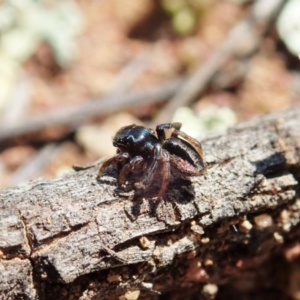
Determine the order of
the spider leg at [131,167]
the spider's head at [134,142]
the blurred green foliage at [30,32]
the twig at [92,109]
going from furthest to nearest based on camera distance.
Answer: the blurred green foliage at [30,32], the twig at [92,109], the spider's head at [134,142], the spider leg at [131,167]

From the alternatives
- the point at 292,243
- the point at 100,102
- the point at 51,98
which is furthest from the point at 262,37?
the point at 292,243

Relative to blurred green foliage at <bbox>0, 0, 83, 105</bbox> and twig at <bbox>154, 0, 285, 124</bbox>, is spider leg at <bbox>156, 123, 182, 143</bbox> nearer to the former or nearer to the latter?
twig at <bbox>154, 0, 285, 124</bbox>

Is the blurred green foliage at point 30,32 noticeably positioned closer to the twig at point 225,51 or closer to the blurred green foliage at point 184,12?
the blurred green foliage at point 184,12

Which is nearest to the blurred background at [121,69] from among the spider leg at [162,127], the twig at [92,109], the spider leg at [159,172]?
the twig at [92,109]

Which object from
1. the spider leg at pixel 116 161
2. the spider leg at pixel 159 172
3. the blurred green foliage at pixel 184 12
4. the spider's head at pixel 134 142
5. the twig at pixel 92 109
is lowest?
the spider leg at pixel 159 172

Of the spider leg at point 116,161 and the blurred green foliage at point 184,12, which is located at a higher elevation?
the blurred green foliage at point 184,12

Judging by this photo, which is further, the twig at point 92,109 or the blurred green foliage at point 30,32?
the blurred green foliage at point 30,32

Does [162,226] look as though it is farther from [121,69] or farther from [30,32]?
[30,32]

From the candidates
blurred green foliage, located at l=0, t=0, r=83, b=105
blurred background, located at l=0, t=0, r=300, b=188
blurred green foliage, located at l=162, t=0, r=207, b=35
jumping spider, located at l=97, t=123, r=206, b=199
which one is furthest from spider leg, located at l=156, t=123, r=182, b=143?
blurred green foliage, located at l=162, t=0, r=207, b=35
